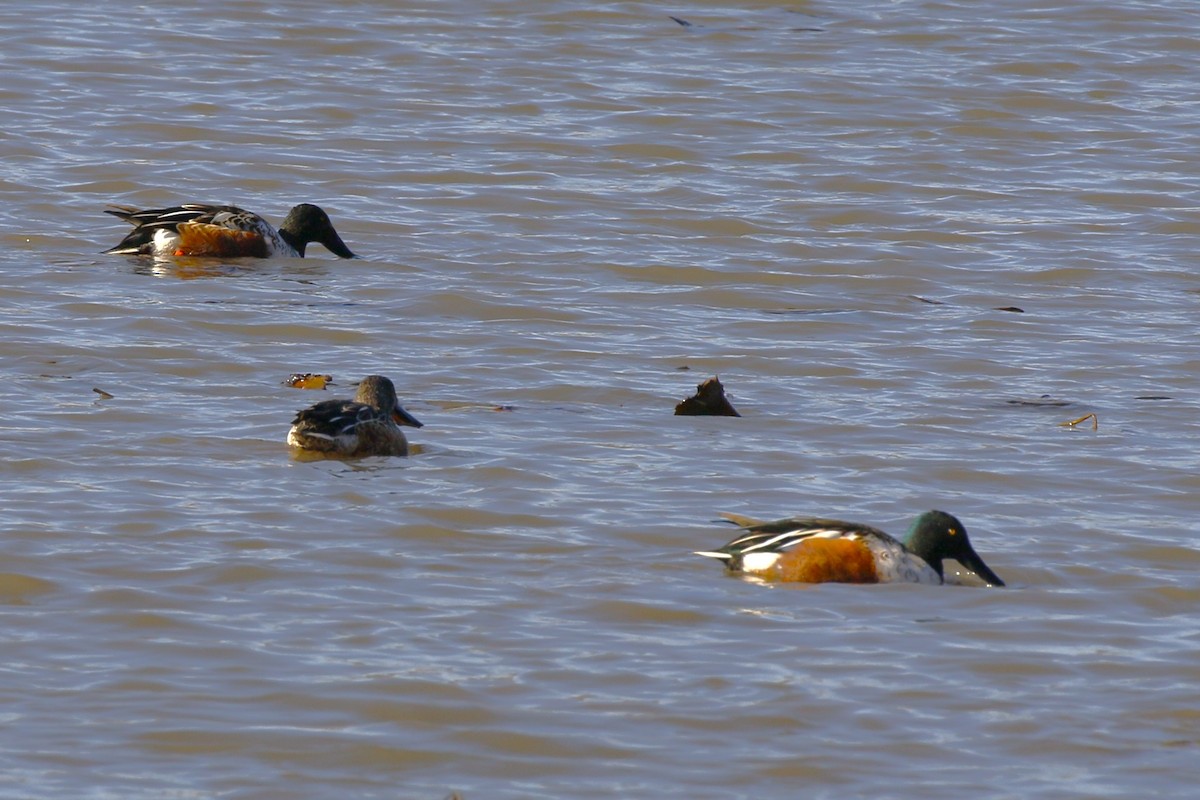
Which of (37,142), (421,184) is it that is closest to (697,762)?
(421,184)

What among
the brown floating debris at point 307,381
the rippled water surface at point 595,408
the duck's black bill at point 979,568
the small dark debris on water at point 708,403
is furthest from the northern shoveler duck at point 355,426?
the duck's black bill at point 979,568

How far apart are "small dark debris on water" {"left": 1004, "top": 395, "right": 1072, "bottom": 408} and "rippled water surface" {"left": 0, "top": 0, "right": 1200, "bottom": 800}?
0.08 ft

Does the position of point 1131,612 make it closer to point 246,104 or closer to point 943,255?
point 943,255

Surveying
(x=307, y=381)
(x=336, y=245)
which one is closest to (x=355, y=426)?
(x=307, y=381)

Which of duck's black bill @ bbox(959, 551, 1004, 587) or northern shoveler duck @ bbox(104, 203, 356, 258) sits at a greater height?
northern shoveler duck @ bbox(104, 203, 356, 258)

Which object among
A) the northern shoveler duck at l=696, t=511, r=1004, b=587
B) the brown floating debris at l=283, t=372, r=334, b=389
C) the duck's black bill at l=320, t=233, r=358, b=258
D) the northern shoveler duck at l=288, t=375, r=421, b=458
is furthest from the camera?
the duck's black bill at l=320, t=233, r=358, b=258

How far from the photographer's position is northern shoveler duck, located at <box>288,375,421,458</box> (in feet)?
28.2

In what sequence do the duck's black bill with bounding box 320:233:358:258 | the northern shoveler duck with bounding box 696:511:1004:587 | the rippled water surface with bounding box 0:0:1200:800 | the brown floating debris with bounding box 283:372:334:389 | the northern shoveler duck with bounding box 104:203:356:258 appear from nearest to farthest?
the rippled water surface with bounding box 0:0:1200:800
the northern shoveler duck with bounding box 696:511:1004:587
the brown floating debris with bounding box 283:372:334:389
the northern shoveler duck with bounding box 104:203:356:258
the duck's black bill with bounding box 320:233:358:258

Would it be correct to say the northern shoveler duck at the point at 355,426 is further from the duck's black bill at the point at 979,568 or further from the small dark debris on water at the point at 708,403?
the duck's black bill at the point at 979,568

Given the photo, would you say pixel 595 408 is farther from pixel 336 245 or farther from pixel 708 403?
pixel 336 245

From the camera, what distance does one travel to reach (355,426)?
867cm

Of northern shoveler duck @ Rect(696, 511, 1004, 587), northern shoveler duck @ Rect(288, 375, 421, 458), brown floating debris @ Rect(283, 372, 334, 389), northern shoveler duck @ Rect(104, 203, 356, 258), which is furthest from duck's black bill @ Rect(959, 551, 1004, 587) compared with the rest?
northern shoveler duck @ Rect(104, 203, 356, 258)

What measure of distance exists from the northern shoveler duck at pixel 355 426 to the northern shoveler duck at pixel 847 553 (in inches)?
72.9

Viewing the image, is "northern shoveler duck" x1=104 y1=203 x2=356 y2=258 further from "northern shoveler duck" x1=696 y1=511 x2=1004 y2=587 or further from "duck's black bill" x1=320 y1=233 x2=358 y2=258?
"northern shoveler duck" x1=696 y1=511 x2=1004 y2=587
